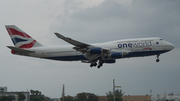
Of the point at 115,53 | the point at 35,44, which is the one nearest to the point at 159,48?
the point at 115,53

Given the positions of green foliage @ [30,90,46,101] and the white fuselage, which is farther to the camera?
green foliage @ [30,90,46,101]

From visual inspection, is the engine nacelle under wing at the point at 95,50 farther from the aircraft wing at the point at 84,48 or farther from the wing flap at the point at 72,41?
the wing flap at the point at 72,41

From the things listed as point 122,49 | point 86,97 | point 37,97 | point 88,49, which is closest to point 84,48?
point 88,49

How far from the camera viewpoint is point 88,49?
53.0m

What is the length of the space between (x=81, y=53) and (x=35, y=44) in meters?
10.9

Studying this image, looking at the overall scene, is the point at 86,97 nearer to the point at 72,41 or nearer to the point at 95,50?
the point at 95,50

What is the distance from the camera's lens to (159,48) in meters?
53.6

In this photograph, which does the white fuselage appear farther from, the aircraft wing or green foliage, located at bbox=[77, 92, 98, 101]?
green foliage, located at bbox=[77, 92, 98, 101]

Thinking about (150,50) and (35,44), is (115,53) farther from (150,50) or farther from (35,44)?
(35,44)

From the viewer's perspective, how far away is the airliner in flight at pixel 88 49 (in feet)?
173

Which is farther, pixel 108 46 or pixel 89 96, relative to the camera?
pixel 89 96

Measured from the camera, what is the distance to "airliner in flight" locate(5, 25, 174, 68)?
2076 inches

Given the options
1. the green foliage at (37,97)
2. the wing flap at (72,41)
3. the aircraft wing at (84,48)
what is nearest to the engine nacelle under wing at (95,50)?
the aircraft wing at (84,48)

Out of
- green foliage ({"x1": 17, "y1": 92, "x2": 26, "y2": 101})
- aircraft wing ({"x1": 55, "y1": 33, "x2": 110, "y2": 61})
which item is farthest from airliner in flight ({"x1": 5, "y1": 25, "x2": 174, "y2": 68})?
green foliage ({"x1": 17, "y1": 92, "x2": 26, "y2": 101})
